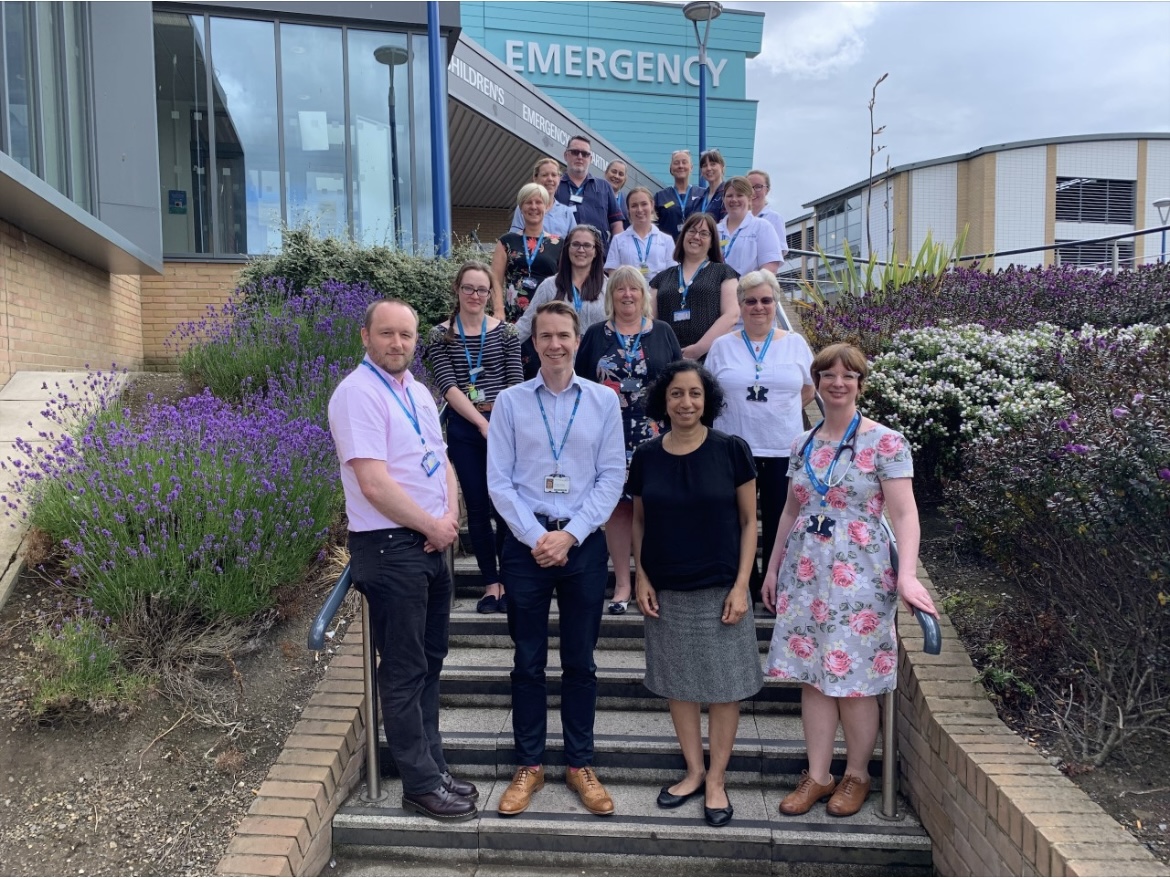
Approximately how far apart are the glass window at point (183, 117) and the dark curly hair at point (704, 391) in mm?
9727

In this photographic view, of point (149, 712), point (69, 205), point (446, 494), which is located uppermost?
point (69, 205)

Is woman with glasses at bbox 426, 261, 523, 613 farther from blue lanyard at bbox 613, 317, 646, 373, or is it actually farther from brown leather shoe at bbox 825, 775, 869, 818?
brown leather shoe at bbox 825, 775, 869, 818

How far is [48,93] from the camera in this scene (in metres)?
Result: 7.80

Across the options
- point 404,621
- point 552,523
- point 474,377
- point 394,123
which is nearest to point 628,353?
point 474,377

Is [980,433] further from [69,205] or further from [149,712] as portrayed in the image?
[69,205]

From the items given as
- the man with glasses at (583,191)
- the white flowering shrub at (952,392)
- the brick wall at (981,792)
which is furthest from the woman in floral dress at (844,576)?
the man with glasses at (583,191)

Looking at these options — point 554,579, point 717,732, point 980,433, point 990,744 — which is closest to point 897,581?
point 990,744

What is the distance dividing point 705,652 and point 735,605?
223 mm

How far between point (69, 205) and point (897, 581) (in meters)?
7.02

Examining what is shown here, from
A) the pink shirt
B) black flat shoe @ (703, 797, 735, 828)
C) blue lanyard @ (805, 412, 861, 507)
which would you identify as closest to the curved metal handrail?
the pink shirt

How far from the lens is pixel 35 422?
5.61 m

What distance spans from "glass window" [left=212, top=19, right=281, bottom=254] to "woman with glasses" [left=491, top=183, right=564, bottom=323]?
702 centimetres

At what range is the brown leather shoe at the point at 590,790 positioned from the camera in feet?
10.5

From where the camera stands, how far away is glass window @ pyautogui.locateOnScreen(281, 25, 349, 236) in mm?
11664
